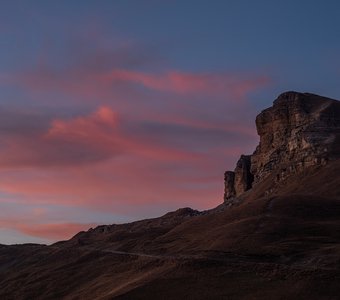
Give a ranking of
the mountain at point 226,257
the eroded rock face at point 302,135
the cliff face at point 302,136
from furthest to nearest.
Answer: the eroded rock face at point 302,135
the cliff face at point 302,136
the mountain at point 226,257

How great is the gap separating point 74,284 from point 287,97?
125492 millimetres

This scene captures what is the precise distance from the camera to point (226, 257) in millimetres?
76438

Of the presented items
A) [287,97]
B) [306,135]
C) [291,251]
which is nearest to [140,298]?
[291,251]

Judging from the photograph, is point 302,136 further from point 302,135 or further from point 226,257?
point 226,257

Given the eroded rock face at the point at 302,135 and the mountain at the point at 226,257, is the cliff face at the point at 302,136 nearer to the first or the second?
the eroded rock face at the point at 302,135

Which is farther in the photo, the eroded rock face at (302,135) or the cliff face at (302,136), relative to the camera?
the eroded rock face at (302,135)

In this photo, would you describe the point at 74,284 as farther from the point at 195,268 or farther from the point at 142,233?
the point at 142,233

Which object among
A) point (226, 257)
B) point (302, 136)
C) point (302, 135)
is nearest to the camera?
point (226, 257)

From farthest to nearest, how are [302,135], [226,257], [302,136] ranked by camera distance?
[302,135] < [302,136] < [226,257]

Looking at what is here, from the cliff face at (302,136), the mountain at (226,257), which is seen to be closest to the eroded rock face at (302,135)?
the cliff face at (302,136)

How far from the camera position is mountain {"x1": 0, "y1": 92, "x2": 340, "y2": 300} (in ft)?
212

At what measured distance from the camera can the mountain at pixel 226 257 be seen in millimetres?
64562

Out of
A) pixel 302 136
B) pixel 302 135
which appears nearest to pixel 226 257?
pixel 302 136

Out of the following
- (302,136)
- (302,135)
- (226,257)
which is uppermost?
(302,135)
